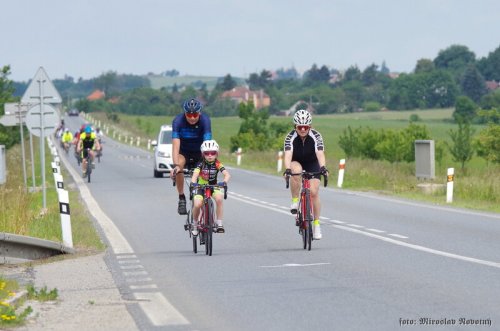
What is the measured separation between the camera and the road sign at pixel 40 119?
78.0 feet

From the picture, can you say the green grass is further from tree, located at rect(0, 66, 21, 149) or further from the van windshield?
tree, located at rect(0, 66, 21, 149)

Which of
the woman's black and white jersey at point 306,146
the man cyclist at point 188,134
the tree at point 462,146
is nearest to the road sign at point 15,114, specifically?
the man cyclist at point 188,134

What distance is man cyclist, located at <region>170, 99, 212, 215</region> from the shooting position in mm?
15727

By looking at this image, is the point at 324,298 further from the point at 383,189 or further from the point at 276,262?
the point at 383,189

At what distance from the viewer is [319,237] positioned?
1555 centimetres

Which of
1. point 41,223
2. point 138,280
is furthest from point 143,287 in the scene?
point 41,223

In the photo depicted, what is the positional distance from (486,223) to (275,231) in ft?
11.7

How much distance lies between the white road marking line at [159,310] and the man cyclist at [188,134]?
16.1 ft

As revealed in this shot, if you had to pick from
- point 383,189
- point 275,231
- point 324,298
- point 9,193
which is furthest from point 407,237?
point 383,189

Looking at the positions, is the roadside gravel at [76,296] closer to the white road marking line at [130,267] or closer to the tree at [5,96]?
the white road marking line at [130,267]

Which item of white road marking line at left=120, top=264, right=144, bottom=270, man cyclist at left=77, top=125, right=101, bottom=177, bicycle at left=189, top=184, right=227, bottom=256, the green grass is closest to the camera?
white road marking line at left=120, top=264, right=144, bottom=270

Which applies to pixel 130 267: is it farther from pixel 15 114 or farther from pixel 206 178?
pixel 15 114

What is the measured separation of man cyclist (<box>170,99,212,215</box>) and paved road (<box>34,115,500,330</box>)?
47.4 inches

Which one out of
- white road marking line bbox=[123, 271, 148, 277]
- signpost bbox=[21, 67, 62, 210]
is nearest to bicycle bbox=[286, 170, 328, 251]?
white road marking line bbox=[123, 271, 148, 277]
